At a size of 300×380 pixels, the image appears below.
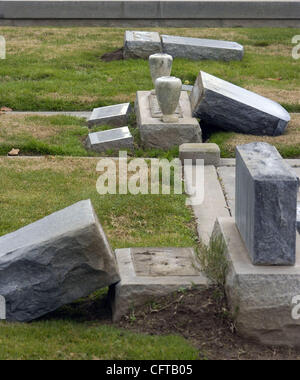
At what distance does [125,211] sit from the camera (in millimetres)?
7438

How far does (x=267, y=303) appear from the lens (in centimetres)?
481

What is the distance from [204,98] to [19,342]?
5.93 m

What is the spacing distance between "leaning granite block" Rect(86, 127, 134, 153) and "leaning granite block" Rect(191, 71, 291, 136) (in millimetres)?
1115

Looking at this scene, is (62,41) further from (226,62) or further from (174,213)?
(174,213)

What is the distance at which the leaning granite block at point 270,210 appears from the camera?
4738 mm

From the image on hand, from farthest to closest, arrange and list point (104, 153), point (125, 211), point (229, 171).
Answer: point (104, 153), point (229, 171), point (125, 211)

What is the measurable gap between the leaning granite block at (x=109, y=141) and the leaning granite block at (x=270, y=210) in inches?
185

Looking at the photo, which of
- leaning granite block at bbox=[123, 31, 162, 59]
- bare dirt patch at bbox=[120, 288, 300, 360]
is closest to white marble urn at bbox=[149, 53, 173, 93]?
leaning granite block at bbox=[123, 31, 162, 59]

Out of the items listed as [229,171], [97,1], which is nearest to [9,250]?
[229,171]

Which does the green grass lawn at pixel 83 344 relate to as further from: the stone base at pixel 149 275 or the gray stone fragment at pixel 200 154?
the gray stone fragment at pixel 200 154

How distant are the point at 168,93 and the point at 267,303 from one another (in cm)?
529

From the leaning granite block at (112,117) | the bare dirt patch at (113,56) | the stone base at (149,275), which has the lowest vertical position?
the bare dirt patch at (113,56)

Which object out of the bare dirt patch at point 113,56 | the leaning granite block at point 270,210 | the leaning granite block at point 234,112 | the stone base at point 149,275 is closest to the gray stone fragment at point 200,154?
the leaning granite block at point 234,112

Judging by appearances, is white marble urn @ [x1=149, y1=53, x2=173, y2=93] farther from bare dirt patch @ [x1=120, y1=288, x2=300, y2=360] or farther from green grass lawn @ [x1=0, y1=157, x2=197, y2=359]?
bare dirt patch @ [x1=120, y1=288, x2=300, y2=360]
